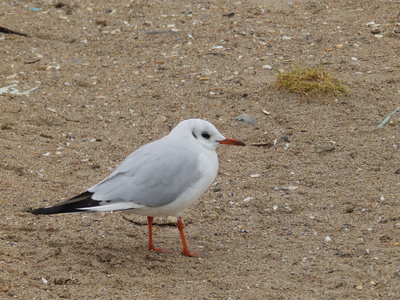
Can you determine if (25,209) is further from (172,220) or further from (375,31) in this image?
(375,31)

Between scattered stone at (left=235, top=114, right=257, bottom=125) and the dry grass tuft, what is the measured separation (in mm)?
586

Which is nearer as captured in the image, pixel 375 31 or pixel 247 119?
pixel 247 119

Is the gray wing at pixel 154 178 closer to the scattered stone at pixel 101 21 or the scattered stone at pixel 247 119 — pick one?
the scattered stone at pixel 247 119

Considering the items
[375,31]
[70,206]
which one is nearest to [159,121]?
[70,206]

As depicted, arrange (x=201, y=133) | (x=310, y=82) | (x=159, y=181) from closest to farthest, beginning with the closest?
(x=159, y=181) < (x=201, y=133) < (x=310, y=82)

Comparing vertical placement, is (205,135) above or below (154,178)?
above

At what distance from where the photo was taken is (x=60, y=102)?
19.6 feet

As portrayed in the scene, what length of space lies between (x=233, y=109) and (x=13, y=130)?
219cm

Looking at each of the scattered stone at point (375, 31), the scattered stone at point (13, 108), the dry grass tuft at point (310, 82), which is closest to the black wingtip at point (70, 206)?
the scattered stone at point (13, 108)

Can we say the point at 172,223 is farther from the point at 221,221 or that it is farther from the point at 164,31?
the point at 164,31

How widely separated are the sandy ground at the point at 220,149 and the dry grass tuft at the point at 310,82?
96mm

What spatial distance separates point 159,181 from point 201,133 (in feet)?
1.58

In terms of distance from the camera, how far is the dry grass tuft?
233 inches

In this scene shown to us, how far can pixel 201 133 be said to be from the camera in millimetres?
3943
